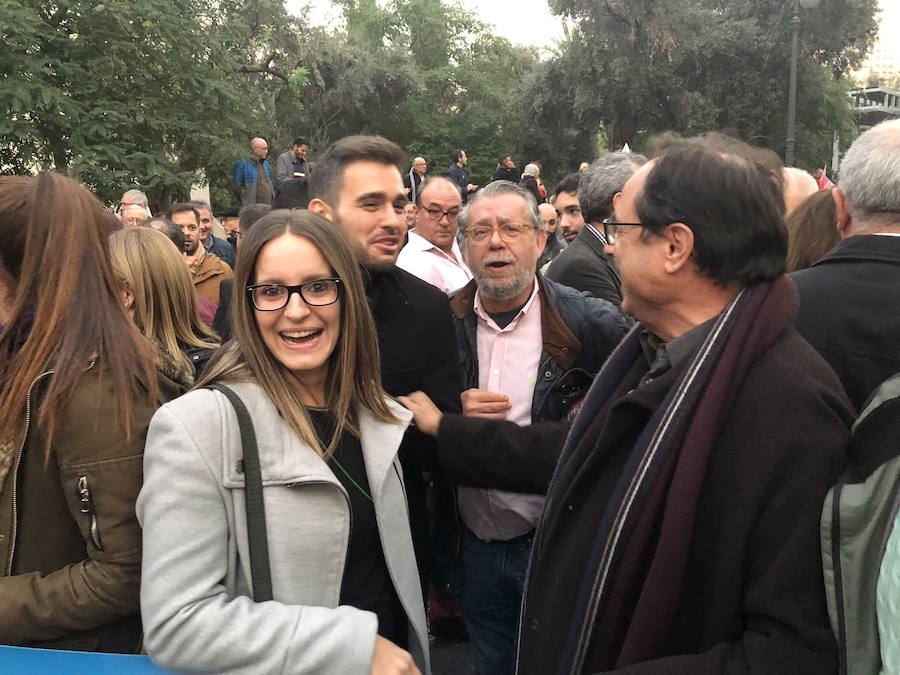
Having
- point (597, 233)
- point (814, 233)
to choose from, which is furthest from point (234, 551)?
point (597, 233)

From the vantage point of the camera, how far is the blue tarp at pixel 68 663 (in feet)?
4.98

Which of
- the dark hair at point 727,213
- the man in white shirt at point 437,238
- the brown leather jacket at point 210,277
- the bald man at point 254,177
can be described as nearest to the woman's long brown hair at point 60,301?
the dark hair at point 727,213

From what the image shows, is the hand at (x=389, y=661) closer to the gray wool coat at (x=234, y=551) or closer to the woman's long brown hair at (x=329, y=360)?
the gray wool coat at (x=234, y=551)

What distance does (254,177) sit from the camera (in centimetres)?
1135

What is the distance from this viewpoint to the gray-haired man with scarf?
52.2 inches

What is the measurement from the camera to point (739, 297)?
1.50 meters

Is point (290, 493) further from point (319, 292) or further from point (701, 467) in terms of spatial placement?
point (701, 467)

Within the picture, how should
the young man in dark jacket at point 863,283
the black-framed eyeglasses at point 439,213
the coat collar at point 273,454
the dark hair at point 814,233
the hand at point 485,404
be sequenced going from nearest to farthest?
1. the coat collar at point 273,454
2. the young man in dark jacket at point 863,283
3. the hand at point 485,404
4. the dark hair at point 814,233
5. the black-framed eyeglasses at point 439,213

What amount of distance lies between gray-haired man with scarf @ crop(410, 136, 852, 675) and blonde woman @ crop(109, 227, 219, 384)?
2005 millimetres

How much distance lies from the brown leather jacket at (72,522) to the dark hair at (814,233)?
2.60 m

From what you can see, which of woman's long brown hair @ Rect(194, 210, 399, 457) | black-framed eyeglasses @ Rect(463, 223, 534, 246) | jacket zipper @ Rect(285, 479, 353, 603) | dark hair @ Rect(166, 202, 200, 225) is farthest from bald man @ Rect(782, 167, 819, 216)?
dark hair @ Rect(166, 202, 200, 225)

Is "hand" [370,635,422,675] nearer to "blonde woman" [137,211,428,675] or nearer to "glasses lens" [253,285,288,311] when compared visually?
"blonde woman" [137,211,428,675]

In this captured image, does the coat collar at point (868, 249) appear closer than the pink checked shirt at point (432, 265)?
Yes

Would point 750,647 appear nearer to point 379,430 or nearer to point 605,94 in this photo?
point 379,430
